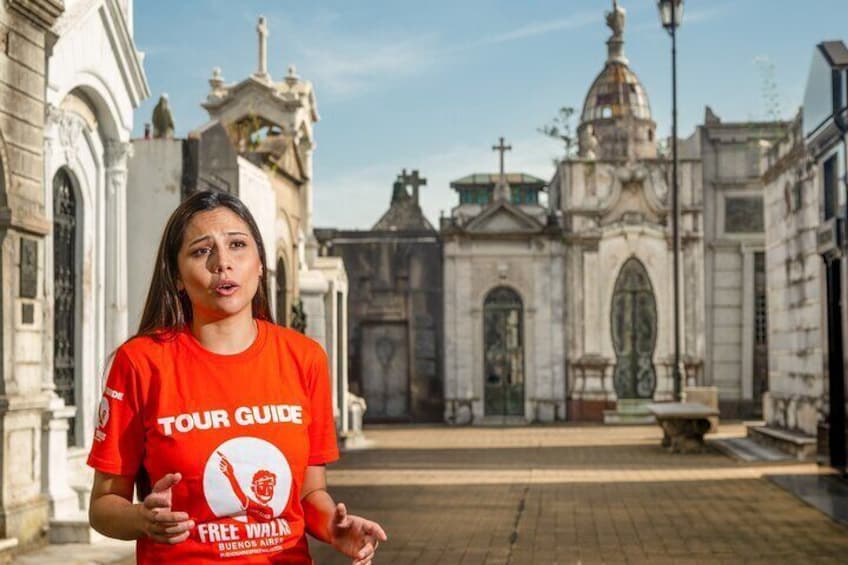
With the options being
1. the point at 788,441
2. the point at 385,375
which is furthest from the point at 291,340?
the point at 385,375

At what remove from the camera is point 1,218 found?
10289 mm

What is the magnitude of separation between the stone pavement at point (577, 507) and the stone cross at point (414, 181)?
18.9m

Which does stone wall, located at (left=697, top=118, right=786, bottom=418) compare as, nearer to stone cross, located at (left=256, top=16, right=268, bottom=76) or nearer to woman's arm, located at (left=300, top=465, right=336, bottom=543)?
stone cross, located at (left=256, top=16, right=268, bottom=76)

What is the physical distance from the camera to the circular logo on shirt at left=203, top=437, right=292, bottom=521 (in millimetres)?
3475

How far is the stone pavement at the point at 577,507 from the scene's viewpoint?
11258 millimetres

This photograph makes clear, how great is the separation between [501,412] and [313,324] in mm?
11983

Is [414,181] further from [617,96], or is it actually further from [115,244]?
[115,244]

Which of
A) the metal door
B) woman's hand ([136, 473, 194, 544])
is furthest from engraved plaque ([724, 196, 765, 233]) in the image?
woman's hand ([136, 473, 194, 544])

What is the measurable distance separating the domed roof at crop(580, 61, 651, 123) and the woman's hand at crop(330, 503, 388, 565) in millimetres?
38650

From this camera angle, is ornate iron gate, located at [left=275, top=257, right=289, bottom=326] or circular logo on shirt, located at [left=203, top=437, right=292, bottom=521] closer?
circular logo on shirt, located at [left=203, top=437, right=292, bottom=521]

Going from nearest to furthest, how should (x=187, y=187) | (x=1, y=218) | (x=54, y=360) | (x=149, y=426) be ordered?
(x=149, y=426), (x=1, y=218), (x=54, y=360), (x=187, y=187)

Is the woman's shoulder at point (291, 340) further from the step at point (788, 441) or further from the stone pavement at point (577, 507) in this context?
the step at point (788, 441)

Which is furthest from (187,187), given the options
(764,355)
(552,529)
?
(764,355)

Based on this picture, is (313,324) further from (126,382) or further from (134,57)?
(126,382)
